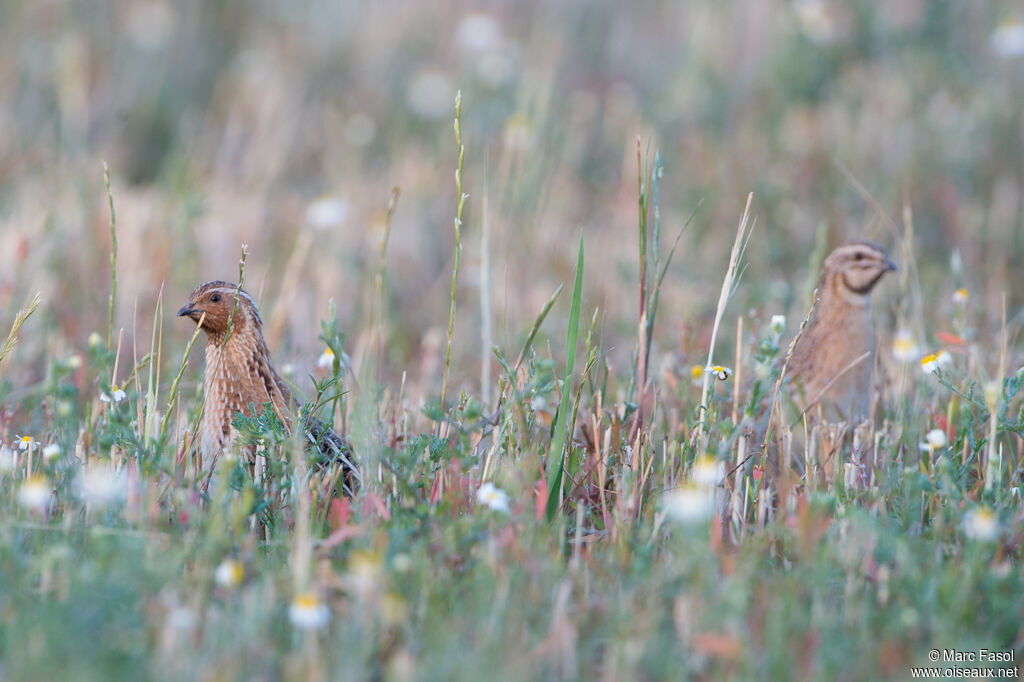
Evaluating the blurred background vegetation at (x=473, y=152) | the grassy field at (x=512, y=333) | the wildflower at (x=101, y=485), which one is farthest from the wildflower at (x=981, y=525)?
the wildflower at (x=101, y=485)

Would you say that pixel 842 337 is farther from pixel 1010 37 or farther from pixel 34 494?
pixel 1010 37

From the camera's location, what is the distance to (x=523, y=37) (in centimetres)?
1281

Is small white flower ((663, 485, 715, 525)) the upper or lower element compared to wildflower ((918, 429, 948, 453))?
lower

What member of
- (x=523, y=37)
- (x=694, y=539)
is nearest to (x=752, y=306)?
(x=694, y=539)

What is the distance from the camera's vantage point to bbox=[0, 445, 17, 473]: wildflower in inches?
134

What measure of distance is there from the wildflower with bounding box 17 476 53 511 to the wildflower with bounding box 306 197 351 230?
5.05m

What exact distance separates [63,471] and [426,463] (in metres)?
1.18

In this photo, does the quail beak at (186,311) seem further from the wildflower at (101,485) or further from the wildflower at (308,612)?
the wildflower at (308,612)

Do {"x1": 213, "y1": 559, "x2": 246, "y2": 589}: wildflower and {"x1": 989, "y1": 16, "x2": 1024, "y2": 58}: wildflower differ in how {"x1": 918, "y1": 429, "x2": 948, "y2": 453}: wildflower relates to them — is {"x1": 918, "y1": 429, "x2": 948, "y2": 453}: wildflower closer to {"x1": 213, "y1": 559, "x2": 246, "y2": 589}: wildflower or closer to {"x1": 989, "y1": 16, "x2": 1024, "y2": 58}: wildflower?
{"x1": 213, "y1": 559, "x2": 246, "y2": 589}: wildflower

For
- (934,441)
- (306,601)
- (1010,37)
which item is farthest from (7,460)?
(1010,37)

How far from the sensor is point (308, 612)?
2.54 m

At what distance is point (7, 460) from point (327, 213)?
495 cm

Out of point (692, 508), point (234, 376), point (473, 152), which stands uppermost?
point (473, 152)

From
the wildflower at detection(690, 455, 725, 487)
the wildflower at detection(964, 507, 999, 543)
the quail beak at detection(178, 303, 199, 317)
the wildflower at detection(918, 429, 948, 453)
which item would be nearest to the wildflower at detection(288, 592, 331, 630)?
the wildflower at detection(690, 455, 725, 487)
